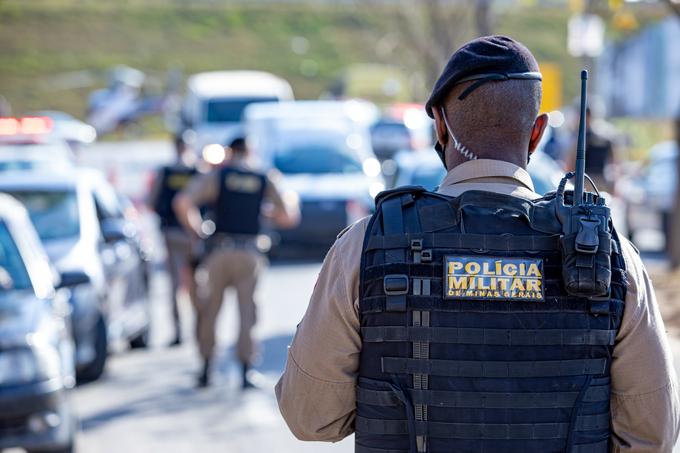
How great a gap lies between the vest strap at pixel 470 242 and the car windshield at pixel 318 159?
1566cm

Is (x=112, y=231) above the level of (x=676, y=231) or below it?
above

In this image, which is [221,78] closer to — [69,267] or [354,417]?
[69,267]

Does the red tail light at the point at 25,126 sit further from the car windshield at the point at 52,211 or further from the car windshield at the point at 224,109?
the car windshield at the point at 52,211

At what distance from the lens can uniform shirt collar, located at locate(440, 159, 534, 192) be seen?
9.69 ft

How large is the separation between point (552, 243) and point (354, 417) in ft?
2.03

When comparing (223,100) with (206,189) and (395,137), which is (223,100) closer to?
(395,137)

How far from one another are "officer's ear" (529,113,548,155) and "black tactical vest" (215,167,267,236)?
6.23 meters

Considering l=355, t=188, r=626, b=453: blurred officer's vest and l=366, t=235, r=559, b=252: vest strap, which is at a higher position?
l=366, t=235, r=559, b=252: vest strap

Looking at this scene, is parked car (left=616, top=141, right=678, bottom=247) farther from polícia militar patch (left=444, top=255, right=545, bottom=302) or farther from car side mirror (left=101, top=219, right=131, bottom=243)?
polícia militar patch (left=444, top=255, right=545, bottom=302)

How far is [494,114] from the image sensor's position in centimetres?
292

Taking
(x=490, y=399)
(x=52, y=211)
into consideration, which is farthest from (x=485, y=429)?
(x=52, y=211)

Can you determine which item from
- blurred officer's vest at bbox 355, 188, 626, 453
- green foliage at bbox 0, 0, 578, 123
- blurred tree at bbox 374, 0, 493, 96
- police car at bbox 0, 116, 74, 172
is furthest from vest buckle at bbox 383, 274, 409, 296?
green foliage at bbox 0, 0, 578, 123

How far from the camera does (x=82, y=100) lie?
238ft

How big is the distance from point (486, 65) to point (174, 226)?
8866mm
